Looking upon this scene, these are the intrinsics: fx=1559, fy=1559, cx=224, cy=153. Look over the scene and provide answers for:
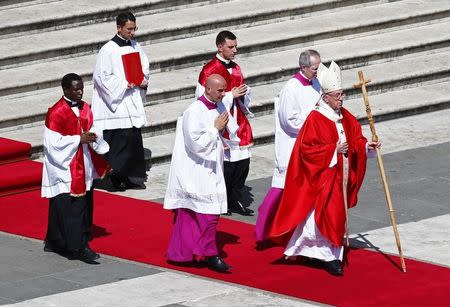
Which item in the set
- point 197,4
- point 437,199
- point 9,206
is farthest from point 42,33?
point 437,199

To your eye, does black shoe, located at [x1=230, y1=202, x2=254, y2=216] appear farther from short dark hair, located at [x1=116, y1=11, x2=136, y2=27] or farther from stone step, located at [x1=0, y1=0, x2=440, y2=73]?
stone step, located at [x1=0, y1=0, x2=440, y2=73]

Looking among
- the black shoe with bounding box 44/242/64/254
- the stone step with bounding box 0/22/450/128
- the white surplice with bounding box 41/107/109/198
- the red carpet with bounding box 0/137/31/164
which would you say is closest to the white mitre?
the white surplice with bounding box 41/107/109/198

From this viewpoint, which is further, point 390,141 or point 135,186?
point 390,141

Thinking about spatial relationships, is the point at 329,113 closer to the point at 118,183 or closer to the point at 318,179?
the point at 318,179

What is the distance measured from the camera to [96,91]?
15.7m

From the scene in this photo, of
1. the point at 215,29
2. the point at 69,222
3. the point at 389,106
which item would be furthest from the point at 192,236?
the point at 215,29

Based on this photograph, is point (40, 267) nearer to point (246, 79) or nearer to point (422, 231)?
point (422, 231)

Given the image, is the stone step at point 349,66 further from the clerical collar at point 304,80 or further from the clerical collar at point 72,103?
the clerical collar at point 304,80

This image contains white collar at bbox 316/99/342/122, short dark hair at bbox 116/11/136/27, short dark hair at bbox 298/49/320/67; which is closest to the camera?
white collar at bbox 316/99/342/122

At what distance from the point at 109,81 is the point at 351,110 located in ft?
12.3

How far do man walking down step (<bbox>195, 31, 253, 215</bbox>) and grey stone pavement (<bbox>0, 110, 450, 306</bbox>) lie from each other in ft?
0.83

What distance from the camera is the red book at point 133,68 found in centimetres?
1550

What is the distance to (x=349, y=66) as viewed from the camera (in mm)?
19375

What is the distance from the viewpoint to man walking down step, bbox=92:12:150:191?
15500 mm
